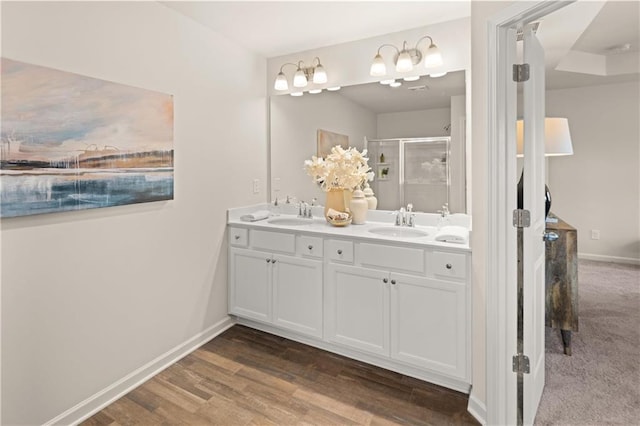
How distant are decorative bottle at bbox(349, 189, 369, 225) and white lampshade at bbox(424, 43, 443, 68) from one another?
1041 millimetres

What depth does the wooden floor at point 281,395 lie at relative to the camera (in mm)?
1929

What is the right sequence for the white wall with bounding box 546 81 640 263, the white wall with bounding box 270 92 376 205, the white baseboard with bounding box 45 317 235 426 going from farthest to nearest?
the white wall with bounding box 546 81 640 263, the white wall with bounding box 270 92 376 205, the white baseboard with bounding box 45 317 235 426

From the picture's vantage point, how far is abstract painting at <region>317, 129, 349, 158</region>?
9.91 feet

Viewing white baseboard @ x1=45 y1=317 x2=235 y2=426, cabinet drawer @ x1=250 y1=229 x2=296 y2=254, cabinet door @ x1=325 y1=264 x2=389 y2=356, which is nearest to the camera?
white baseboard @ x1=45 y1=317 x2=235 y2=426

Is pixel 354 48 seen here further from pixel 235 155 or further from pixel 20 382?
pixel 20 382

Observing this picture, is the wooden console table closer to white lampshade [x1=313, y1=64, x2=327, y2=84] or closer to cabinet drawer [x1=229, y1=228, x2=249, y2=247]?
white lampshade [x1=313, y1=64, x2=327, y2=84]

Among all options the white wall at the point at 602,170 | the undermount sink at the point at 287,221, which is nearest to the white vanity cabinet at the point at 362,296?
the undermount sink at the point at 287,221

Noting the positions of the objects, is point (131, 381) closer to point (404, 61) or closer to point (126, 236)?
point (126, 236)

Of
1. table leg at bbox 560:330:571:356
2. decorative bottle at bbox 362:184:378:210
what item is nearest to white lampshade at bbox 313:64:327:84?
decorative bottle at bbox 362:184:378:210

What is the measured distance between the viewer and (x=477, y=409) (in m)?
1.89

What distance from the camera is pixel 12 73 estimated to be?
1.62 metres

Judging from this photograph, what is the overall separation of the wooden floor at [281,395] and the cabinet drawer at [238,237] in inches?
32.7

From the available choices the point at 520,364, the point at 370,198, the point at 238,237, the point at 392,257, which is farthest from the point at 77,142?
the point at 520,364

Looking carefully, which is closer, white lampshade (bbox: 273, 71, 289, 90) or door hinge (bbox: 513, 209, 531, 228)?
door hinge (bbox: 513, 209, 531, 228)
